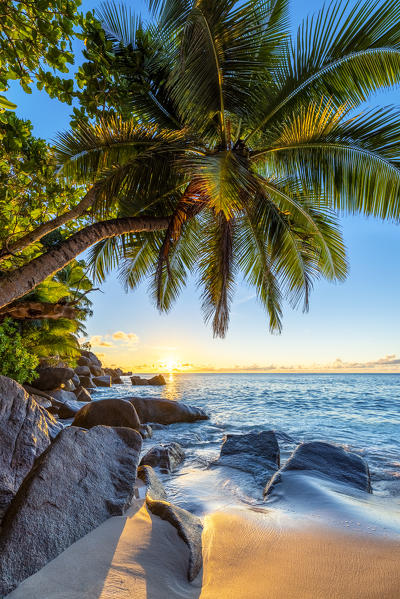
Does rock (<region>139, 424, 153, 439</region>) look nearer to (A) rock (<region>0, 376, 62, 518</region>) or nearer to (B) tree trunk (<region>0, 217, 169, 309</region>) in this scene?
(A) rock (<region>0, 376, 62, 518</region>)

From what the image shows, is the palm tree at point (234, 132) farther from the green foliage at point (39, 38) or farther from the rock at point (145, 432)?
the rock at point (145, 432)

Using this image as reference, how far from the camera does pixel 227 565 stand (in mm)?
1758

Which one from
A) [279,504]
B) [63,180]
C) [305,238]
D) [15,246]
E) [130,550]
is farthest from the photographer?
[305,238]

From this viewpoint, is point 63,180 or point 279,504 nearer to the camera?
point 279,504


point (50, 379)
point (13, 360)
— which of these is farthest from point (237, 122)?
point (50, 379)

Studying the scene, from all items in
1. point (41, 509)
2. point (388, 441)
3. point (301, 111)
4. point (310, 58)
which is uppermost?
point (310, 58)

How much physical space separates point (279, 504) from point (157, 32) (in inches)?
265

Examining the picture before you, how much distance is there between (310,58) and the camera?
4.57 meters

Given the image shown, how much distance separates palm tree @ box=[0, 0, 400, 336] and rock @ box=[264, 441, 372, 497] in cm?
274

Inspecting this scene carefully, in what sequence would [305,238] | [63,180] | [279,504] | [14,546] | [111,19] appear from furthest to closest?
[305,238]
[63,180]
[111,19]
[279,504]
[14,546]

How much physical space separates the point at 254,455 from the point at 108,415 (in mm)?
2765

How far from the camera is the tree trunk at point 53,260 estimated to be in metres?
3.22

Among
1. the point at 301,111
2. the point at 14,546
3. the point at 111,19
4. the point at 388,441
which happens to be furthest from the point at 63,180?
the point at 388,441

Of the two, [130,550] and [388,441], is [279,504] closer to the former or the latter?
[130,550]
